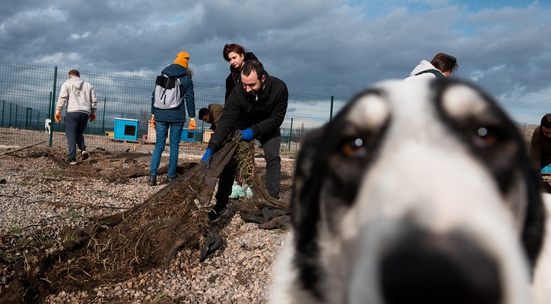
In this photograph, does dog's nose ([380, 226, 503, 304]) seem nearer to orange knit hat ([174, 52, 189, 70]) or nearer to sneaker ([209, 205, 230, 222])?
sneaker ([209, 205, 230, 222])

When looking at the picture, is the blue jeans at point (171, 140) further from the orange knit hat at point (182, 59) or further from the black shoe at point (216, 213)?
the black shoe at point (216, 213)

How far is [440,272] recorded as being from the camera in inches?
33.1

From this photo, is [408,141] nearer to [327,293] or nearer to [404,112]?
[404,112]

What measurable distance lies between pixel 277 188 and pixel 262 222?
625 millimetres

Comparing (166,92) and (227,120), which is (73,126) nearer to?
(166,92)

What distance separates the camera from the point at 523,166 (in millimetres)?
1444

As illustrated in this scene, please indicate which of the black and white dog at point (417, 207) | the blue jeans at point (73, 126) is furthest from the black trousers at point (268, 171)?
the blue jeans at point (73, 126)

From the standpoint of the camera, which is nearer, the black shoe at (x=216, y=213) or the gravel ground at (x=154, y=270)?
the gravel ground at (x=154, y=270)

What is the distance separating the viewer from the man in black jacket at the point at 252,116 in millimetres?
5051

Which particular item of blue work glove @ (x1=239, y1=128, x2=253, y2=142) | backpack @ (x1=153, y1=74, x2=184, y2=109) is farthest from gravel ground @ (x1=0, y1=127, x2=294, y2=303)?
backpack @ (x1=153, y1=74, x2=184, y2=109)

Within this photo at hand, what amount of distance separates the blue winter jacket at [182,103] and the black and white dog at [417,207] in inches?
240

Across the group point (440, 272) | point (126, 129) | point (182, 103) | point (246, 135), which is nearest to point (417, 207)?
point (440, 272)

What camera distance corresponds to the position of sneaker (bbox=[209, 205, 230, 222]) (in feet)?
17.7

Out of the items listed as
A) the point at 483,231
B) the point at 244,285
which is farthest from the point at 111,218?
the point at 483,231
